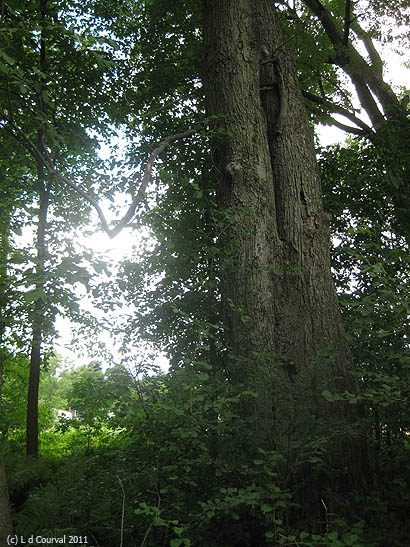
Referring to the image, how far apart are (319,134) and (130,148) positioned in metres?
4.14

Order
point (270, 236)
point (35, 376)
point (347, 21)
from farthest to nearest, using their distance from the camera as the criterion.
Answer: point (35, 376) < point (347, 21) < point (270, 236)

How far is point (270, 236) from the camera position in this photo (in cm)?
431

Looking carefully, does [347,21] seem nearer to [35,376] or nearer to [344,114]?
[344,114]

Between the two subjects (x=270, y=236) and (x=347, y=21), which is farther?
(x=347, y=21)

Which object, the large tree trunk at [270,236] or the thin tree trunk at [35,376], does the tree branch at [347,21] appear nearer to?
the large tree trunk at [270,236]

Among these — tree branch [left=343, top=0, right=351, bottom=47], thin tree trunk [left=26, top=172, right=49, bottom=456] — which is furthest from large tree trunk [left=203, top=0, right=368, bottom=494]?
thin tree trunk [left=26, top=172, right=49, bottom=456]

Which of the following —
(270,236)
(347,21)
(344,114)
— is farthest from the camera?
(344,114)

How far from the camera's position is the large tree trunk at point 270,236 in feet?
10.3

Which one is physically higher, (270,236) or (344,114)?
(344,114)

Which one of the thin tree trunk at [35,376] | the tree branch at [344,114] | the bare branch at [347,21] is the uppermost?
the bare branch at [347,21]

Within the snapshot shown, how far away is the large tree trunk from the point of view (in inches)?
123

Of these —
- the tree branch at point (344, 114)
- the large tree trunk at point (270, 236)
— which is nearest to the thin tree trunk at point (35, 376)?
the large tree trunk at point (270, 236)

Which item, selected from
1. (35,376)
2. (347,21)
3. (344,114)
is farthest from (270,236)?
(35,376)

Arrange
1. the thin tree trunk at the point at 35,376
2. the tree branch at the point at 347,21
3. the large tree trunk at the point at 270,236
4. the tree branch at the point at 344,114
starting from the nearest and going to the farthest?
1. the large tree trunk at the point at 270,236
2. the tree branch at the point at 347,21
3. the thin tree trunk at the point at 35,376
4. the tree branch at the point at 344,114
